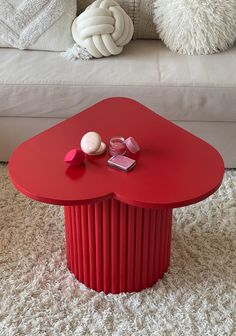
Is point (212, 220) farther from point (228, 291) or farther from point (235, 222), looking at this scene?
point (228, 291)

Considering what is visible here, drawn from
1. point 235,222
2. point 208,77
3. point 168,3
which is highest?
point 168,3

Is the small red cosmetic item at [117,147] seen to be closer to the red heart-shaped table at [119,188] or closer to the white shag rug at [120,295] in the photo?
the red heart-shaped table at [119,188]

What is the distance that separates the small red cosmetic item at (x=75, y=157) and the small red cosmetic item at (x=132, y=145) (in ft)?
0.45

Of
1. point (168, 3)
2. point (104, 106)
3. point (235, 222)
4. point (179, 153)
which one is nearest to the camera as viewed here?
point (179, 153)

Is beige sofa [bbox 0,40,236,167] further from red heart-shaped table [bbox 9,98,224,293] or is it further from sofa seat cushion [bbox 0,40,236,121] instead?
red heart-shaped table [bbox 9,98,224,293]

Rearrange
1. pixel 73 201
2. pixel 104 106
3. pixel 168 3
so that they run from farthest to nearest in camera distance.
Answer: pixel 168 3 → pixel 104 106 → pixel 73 201

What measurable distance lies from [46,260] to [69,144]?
1.47 feet

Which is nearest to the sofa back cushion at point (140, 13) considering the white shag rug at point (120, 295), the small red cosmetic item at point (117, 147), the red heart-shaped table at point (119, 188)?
the red heart-shaped table at point (119, 188)

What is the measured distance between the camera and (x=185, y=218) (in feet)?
6.28

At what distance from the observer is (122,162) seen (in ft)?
4.73

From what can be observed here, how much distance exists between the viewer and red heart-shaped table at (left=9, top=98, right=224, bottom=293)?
1.36m

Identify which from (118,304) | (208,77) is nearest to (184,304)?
(118,304)

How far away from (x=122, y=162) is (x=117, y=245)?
0.26 m

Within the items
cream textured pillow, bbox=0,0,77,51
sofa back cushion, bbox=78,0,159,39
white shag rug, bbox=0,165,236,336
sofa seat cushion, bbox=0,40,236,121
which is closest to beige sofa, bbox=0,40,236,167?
sofa seat cushion, bbox=0,40,236,121
